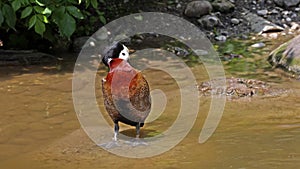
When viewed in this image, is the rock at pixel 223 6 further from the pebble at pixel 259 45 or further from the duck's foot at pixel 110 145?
the duck's foot at pixel 110 145

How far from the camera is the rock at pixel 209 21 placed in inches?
313

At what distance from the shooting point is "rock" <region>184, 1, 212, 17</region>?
8.21 meters

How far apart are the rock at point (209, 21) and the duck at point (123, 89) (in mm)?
4799

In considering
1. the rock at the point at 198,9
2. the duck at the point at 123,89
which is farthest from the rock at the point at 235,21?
the duck at the point at 123,89

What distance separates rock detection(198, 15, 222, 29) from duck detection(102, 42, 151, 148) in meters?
4.80

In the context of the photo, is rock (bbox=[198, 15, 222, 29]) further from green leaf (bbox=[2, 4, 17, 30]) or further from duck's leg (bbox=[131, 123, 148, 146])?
duck's leg (bbox=[131, 123, 148, 146])

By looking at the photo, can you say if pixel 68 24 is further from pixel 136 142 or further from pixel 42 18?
pixel 136 142

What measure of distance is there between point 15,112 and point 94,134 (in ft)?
3.34

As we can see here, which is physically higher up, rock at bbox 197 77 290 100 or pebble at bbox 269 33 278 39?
rock at bbox 197 77 290 100

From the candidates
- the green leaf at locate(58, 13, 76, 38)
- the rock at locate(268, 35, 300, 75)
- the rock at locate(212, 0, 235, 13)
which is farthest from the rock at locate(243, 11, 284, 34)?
the green leaf at locate(58, 13, 76, 38)

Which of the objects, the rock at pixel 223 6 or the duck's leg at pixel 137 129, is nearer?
the duck's leg at pixel 137 129

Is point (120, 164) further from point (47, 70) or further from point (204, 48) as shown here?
point (204, 48)

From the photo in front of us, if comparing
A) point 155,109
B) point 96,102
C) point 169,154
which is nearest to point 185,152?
point 169,154

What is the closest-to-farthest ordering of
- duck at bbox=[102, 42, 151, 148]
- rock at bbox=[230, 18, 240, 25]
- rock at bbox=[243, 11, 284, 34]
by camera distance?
duck at bbox=[102, 42, 151, 148], rock at bbox=[243, 11, 284, 34], rock at bbox=[230, 18, 240, 25]
